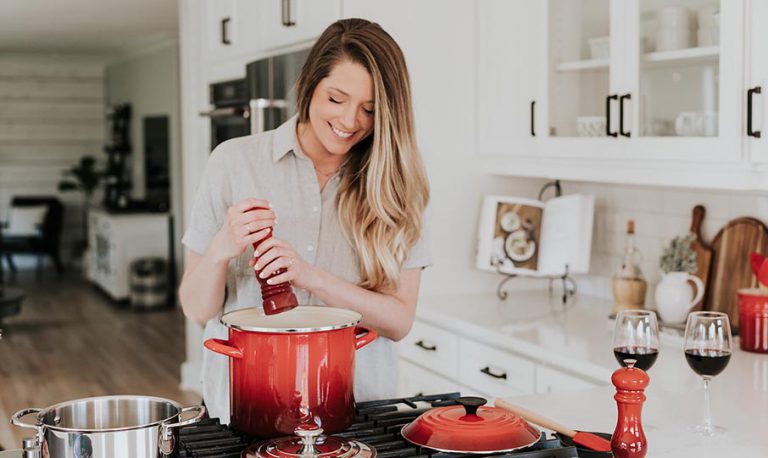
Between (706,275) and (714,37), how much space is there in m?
0.80

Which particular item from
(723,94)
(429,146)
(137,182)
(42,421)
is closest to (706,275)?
(723,94)

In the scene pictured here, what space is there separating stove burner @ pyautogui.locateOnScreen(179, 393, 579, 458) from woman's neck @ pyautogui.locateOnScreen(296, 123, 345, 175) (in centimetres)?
61

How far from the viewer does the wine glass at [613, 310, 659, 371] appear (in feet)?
5.76

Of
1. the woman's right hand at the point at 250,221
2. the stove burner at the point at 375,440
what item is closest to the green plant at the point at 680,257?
the stove burner at the point at 375,440

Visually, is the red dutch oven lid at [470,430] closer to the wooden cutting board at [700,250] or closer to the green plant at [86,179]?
the wooden cutting board at [700,250]

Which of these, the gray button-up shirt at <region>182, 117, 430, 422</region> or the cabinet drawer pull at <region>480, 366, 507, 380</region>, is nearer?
the gray button-up shirt at <region>182, 117, 430, 422</region>

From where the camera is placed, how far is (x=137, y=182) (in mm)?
10867

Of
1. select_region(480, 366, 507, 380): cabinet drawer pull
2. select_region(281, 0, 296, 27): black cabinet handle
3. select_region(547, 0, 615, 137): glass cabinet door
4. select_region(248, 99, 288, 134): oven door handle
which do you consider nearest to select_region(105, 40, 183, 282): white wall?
select_region(248, 99, 288, 134): oven door handle

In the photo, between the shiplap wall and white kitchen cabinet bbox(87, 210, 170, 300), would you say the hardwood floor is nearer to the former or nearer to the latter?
white kitchen cabinet bbox(87, 210, 170, 300)

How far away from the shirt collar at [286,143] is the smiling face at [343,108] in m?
0.07

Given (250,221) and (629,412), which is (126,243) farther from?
(629,412)

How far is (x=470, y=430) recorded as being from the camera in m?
1.31

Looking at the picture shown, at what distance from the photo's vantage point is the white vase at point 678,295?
9.35 feet

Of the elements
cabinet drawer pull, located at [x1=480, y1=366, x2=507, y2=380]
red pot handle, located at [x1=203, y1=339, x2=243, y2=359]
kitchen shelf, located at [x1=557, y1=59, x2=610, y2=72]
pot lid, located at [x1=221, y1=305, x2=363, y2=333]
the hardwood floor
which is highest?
kitchen shelf, located at [x1=557, y1=59, x2=610, y2=72]
